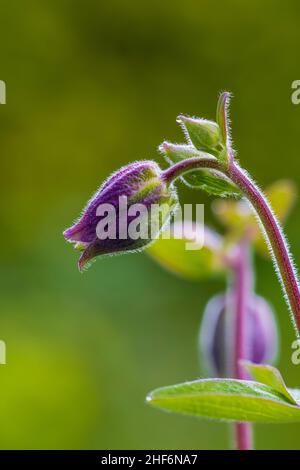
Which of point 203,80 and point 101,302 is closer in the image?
point 101,302

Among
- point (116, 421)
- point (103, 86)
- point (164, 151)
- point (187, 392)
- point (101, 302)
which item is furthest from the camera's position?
point (103, 86)

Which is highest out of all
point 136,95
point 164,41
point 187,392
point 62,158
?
point 164,41

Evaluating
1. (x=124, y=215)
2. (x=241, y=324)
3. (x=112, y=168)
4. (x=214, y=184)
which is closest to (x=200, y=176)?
(x=214, y=184)

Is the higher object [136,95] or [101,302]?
[136,95]

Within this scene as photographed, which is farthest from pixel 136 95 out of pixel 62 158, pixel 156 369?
pixel 156 369

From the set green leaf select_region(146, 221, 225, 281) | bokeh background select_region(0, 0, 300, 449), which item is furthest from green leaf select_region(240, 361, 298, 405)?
bokeh background select_region(0, 0, 300, 449)

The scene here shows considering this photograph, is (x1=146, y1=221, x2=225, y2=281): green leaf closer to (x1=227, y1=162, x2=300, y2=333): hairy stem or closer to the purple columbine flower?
the purple columbine flower

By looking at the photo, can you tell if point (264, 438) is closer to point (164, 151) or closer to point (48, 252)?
point (48, 252)

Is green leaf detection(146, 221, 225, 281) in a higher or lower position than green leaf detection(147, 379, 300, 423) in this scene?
higher
